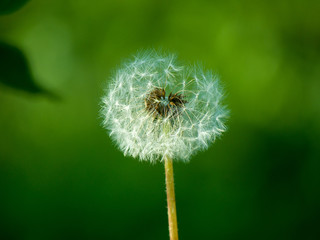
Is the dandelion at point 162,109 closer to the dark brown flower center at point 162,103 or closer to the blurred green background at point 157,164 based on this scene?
the dark brown flower center at point 162,103

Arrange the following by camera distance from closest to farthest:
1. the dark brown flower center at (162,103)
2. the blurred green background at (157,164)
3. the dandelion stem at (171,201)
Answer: the dandelion stem at (171,201)
the dark brown flower center at (162,103)
the blurred green background at (157,164)

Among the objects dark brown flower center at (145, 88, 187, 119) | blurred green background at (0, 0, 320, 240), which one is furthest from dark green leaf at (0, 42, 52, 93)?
dark brown flower center at (145, 88, 187, 119)

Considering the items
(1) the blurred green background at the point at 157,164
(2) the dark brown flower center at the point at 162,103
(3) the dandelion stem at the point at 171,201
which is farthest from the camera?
(1) the blurred green background at the point at 157,164

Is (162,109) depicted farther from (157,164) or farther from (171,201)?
(157,164)

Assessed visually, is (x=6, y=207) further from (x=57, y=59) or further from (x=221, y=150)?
(x=221, y=150)

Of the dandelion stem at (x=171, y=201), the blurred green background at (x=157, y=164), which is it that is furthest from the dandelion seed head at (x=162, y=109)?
the blurred green background at (x=157, y=164)

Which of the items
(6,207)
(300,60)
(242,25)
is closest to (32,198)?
(6,207)

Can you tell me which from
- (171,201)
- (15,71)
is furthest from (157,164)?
(171,201)
